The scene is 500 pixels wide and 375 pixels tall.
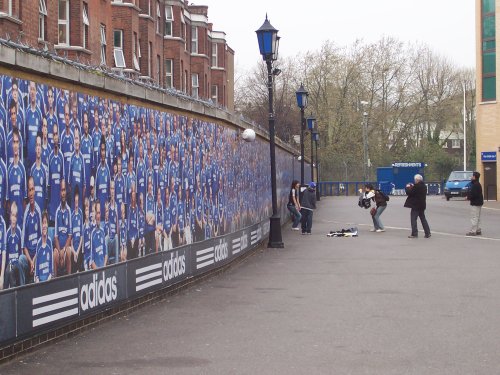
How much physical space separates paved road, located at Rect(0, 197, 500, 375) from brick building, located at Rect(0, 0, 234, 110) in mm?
2935

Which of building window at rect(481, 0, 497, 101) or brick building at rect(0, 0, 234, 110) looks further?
building window at rect(481, 0, 497, 101)

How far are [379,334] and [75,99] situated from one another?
3573 mm

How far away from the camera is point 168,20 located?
55.8 m

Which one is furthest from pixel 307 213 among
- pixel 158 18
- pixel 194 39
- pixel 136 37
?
pixel 194 39

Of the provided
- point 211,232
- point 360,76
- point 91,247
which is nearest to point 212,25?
point 360,76

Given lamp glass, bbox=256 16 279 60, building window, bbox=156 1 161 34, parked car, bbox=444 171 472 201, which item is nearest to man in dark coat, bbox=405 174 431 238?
lamp glass, bbox=256 16 279 60

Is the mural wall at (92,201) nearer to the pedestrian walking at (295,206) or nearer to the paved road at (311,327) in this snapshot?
the paved road at (311,327)

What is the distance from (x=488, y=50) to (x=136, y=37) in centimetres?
2118

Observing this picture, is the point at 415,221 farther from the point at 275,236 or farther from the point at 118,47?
the point at 118,47

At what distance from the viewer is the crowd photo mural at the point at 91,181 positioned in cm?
754

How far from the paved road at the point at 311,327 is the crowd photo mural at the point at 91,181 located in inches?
30.8

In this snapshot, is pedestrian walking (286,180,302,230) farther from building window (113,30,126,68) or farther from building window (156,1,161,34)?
building window (156,1,161,34)

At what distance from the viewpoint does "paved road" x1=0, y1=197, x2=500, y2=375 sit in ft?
24.2

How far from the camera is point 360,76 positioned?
83.1m
